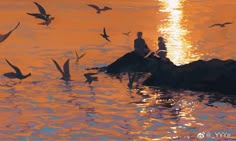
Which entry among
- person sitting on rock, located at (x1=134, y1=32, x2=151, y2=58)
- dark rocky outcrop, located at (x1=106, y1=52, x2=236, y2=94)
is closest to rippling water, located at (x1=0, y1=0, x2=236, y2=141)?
dark rocky outcrop, located at (x1=106, y1=52, x2=236, y2=94)

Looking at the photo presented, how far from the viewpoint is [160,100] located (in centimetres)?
2458

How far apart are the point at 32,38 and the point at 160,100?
24.9m

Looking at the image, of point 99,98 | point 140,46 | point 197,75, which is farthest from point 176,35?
point 99,98

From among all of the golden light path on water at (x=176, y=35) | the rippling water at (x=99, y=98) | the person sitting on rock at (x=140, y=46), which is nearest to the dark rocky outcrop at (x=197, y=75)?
→ the rippling water at (x=99, y=98)

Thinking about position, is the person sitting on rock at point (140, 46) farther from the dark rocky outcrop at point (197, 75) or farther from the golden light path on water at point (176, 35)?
the golden light path on water at point (176, 35)

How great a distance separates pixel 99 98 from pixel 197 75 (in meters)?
4.49

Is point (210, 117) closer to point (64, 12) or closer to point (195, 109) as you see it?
point (195, 109)

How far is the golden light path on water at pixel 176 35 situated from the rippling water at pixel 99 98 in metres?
0.08

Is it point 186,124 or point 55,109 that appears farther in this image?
point 55,109

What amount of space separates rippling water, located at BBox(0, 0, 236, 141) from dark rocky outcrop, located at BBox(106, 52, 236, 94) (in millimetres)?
541

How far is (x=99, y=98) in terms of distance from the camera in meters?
25.1

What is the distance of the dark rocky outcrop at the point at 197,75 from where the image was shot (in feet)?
83.5

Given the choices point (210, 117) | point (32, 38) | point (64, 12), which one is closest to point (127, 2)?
point (64, 12)

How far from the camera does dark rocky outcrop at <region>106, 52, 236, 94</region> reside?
2545 centimetres
